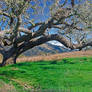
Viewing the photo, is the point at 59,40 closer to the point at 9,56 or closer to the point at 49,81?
the point at 9,56

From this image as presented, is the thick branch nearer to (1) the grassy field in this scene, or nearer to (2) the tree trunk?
(2) the tree trunk

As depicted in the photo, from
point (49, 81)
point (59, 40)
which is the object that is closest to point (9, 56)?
point (59, 40)

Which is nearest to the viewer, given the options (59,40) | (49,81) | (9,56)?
(49,81)

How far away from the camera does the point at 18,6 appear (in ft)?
39.5

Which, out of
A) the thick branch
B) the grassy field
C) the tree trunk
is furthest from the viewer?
the tree trunk

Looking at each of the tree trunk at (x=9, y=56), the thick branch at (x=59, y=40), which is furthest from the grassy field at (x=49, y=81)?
the tree trunk at (x=9, y=56)

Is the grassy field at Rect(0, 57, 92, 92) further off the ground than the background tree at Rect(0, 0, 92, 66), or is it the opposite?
the background tree at Rect(0, 0, 92, 66)

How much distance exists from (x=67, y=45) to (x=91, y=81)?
549cm

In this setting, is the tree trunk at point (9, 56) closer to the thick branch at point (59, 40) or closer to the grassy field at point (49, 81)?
the thick branch at point (59, 40)

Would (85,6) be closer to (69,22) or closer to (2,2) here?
(69,22)

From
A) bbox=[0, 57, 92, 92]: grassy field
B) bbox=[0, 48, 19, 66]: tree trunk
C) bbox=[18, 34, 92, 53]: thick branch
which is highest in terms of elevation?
bbox=[18, 34, 92, 53]: thick branch

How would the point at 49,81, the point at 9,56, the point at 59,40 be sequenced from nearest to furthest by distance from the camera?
1. the point at 49,81
2. the point at 59,40
3. the point at 9,56

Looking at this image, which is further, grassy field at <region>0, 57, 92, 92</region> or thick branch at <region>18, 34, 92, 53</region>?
thick branch at <region>18, 34, 92, 53</region>

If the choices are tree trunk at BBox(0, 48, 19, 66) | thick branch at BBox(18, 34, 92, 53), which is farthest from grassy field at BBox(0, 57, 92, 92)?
tree trunk at BBox(0, 48, 19, 66)
